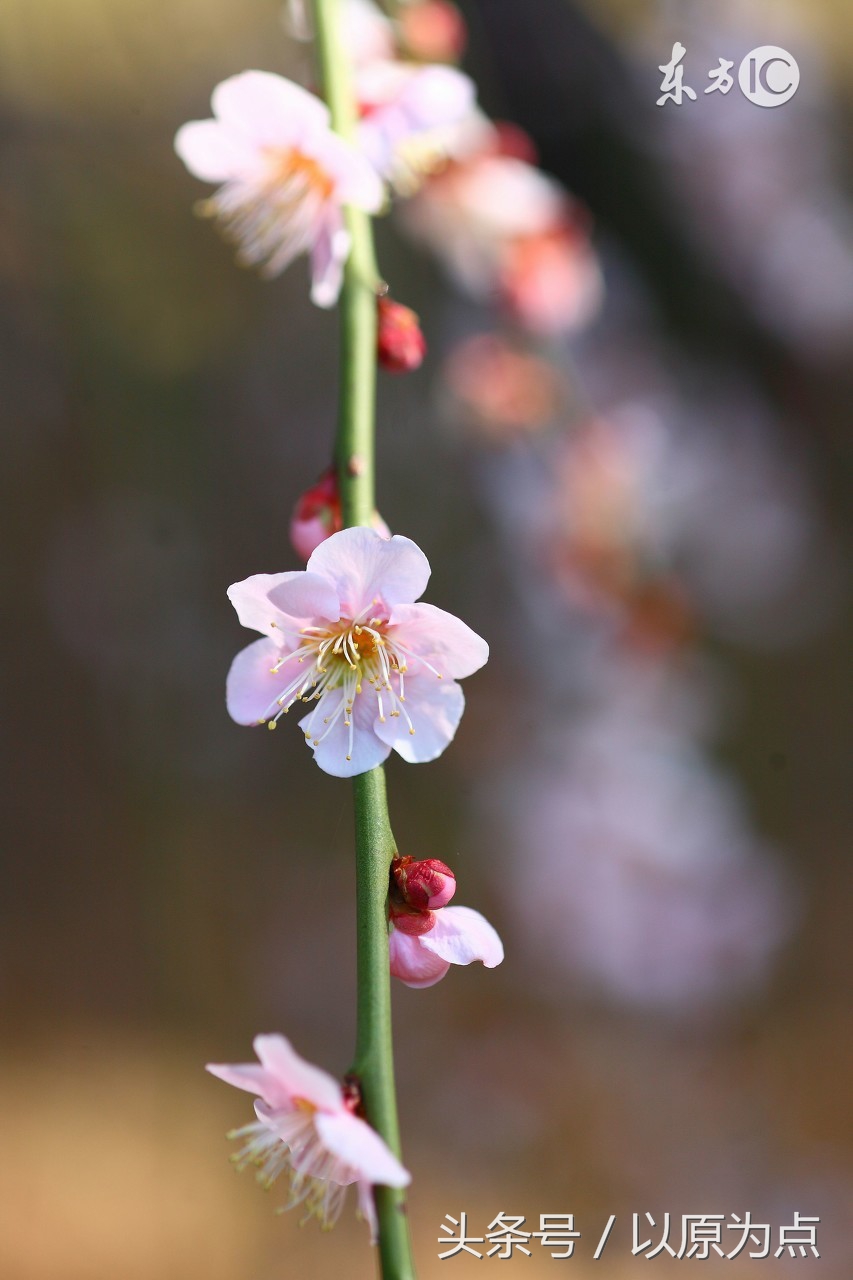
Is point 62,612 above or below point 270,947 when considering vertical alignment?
above

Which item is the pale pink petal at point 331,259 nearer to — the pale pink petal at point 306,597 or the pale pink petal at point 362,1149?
the pale pink petal at point 306,597

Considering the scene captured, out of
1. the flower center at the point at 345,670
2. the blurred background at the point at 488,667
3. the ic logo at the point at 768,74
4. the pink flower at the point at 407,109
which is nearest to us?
the flower center at the point at 345,670

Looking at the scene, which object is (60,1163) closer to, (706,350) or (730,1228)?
(730,1228)

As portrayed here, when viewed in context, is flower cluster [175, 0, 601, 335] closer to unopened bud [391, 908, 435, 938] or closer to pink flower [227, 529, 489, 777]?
pink flower [227, 529, 489, 777]

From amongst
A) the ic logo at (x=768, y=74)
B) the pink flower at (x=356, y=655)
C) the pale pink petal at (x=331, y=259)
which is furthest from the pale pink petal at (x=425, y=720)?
the ic logo at (x=768, y=74)

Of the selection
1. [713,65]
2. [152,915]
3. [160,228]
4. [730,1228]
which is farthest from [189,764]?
[713,65]

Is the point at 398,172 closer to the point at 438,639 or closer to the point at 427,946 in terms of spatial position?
the point at 438,639

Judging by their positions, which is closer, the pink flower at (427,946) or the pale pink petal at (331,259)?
the pink flower at (427,946)
